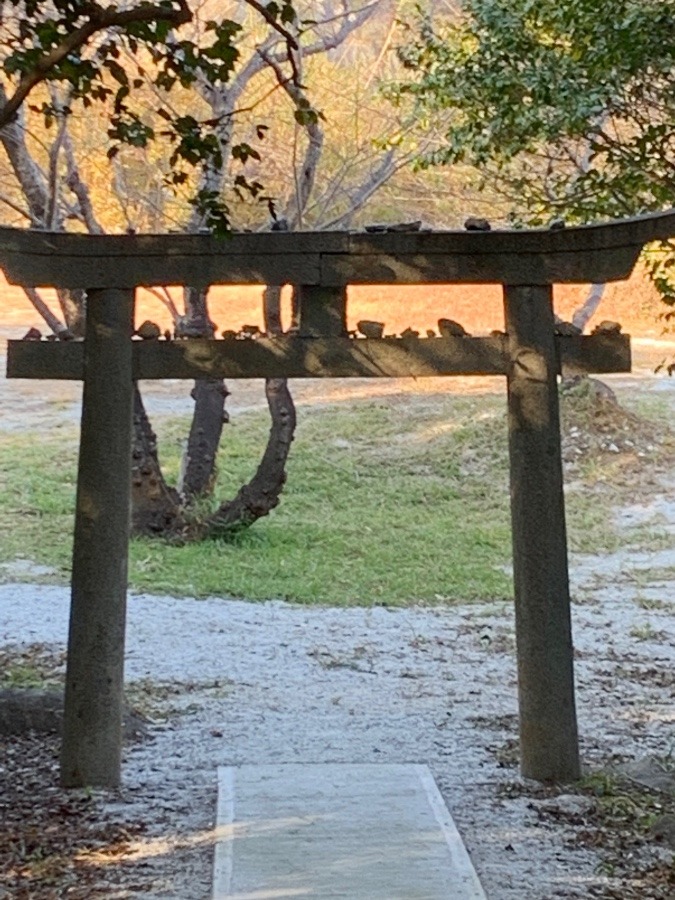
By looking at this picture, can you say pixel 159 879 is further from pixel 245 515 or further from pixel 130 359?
pixel 245 515

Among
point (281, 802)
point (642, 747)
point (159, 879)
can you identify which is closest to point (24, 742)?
point (281, 802)

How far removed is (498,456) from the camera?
18.6 metres

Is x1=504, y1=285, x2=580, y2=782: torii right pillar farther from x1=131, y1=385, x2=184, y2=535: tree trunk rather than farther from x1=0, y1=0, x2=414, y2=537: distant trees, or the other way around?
x1=131, y1=385, x2=184, y2=535: tree trunk

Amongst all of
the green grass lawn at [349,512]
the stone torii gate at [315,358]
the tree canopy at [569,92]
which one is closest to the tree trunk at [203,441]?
the green grass lawn at [349,512]

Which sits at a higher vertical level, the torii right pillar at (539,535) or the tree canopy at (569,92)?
the tree canopy at (569,92)

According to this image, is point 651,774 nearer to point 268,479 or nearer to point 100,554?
point 100,554

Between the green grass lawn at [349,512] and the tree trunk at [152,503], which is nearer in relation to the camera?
the green grass lawn at [349,512]

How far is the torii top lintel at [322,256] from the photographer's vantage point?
5480 millimetres

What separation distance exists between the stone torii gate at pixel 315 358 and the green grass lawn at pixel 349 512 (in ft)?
21.1

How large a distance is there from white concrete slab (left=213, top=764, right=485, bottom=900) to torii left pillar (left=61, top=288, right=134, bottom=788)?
0.57 meters

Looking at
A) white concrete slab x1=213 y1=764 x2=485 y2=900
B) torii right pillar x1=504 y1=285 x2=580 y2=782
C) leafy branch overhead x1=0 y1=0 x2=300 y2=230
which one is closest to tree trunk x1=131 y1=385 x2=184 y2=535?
→ white concrete slab x1=213 y1=764 x2=485 y2=900

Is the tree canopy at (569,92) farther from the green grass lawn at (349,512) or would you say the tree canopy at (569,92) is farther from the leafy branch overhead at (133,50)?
the green grass lawn at (349,512)

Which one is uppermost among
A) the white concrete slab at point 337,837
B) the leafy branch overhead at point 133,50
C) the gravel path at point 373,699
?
the leafy branch overhead at point 133,50

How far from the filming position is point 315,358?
218 inches
